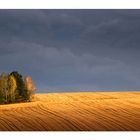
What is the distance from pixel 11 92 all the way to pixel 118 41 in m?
1.60

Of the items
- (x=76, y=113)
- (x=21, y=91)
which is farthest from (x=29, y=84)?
(x=76, y=113)

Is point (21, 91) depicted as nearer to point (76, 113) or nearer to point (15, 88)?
point (15, 88)

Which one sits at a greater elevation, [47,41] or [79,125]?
[47,41]

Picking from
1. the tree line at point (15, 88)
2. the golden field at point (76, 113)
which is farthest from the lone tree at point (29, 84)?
the golden field at point (76, 113)

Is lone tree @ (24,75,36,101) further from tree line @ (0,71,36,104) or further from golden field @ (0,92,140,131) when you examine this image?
golden field @ (0,92,140,131)

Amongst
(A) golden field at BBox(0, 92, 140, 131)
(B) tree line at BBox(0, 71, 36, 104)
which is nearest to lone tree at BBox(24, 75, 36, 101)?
(B) tree line at BBox(0, 71, 36, 104)

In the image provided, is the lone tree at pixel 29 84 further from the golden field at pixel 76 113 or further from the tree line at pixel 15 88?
the golden field at pixel 76 113

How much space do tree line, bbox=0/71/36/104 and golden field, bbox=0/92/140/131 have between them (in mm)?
82

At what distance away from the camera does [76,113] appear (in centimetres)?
1794

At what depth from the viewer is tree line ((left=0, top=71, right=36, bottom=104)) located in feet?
59.1

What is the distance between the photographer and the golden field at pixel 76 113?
58.5 feet

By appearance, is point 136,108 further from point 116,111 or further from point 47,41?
point 47,41

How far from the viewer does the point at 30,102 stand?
1812cm

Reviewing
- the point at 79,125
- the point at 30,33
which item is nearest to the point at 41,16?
the point at 30,33
